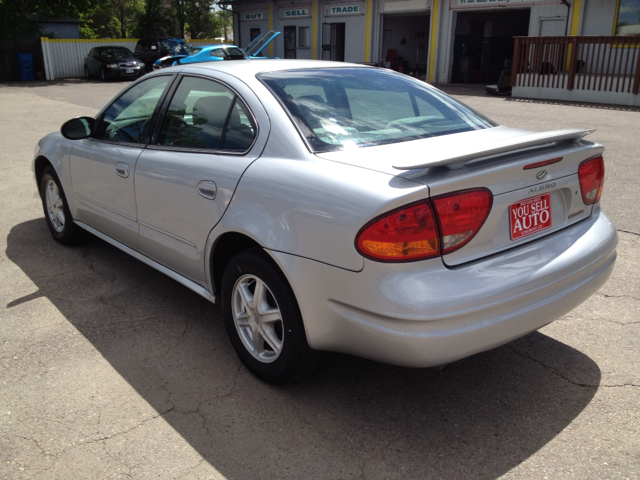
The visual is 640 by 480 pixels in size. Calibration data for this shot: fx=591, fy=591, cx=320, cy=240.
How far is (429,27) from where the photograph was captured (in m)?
28.5

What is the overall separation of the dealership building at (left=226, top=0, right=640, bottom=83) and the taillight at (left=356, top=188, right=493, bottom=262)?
20.3 metres

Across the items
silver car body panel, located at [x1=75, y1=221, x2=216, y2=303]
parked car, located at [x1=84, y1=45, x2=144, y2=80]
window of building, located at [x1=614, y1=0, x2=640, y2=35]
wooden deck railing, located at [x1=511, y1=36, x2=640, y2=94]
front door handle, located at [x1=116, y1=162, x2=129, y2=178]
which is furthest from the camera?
parked car, located at [x1=84, y1=45, x2=144, y2=80]

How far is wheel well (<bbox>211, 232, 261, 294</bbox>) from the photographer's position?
310 cm

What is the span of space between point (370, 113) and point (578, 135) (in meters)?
1.08

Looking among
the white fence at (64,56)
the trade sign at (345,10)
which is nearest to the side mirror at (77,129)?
the trade sign at (345,10)

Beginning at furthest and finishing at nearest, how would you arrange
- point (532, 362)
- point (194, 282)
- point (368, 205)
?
1. point (194, 282)
2. point (532, 362)
3. point (368, 205)

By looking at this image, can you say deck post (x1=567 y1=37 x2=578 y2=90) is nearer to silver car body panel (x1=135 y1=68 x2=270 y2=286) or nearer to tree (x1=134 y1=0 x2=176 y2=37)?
silver car body panel (x1=135 y1=68 x2=270 y2=286)

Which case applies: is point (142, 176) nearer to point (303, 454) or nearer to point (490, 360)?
point (303, 454)

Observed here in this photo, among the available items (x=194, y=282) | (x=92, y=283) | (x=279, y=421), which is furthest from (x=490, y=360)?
(x=92, y=283)

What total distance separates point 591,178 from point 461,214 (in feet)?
3.38

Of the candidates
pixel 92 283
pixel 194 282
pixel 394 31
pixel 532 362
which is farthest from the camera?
pixel 394 31

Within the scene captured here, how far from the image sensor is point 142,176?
373cm

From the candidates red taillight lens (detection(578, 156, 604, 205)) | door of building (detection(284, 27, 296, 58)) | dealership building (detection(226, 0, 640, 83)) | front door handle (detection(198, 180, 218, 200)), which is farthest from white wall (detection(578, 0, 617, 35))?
front door handle (detection(198, 180, 218, 200))

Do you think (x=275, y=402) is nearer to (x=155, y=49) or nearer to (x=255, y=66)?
(x=255, y=66)
